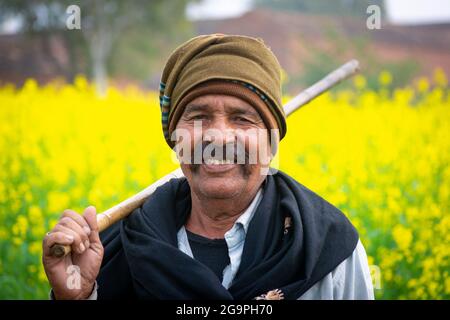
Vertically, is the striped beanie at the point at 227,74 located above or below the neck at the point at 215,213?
above

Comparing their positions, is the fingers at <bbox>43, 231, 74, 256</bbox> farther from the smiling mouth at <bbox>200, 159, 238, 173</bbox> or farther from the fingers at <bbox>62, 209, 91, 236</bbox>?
A: the smiling mouth at <bbox>200, 159, 238, 173</bbox>

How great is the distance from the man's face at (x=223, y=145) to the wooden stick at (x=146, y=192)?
1.07ft

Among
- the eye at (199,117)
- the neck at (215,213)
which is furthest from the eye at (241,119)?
the neck at (215,213)

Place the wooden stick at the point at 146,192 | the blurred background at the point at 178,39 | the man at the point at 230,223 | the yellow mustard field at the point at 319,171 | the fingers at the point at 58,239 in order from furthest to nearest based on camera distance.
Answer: the blurred background at the point at 178,39
the yellow mustard field at the point at 319,171
the wooden stick at the point at 146,192
the man at the point at 230,223
the fingers at the point at 58,239

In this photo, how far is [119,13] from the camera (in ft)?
67.1

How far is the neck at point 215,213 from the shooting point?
195 centimetres

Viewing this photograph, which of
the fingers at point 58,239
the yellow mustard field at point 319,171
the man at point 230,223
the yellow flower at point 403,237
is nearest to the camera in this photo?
the fingers at point 58,239

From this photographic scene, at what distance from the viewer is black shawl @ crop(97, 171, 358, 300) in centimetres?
182

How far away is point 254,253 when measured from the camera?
188 centimetres

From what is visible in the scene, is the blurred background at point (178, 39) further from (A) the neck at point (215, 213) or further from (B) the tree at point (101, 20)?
(A) the neck at point (215, 213)

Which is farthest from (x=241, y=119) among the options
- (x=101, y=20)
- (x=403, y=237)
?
(x=101, y=20)

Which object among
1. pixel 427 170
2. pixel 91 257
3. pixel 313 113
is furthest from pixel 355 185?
pixel 91 257

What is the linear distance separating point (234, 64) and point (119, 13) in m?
19.6
